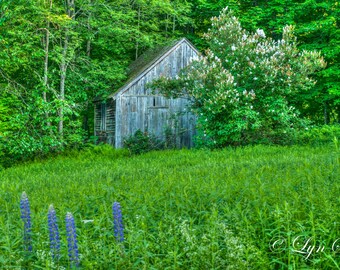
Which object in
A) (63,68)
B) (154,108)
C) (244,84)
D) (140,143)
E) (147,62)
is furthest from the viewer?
(147,62)

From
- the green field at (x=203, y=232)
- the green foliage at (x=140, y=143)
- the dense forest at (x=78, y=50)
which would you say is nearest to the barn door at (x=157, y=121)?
the green foliage at (x=140, y=143)

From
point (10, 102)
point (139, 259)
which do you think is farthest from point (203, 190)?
point (10, 102)

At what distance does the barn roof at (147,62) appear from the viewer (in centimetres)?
2336

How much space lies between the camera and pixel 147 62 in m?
25.2

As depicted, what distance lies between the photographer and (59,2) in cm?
2450

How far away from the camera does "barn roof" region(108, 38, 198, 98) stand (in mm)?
23364

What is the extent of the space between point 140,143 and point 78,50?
8.68 meters

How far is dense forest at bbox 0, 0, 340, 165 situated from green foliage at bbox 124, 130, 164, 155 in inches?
98.2

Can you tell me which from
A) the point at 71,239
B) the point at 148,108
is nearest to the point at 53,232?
the point at 71,239

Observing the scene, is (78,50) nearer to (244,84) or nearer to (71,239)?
(244,84)

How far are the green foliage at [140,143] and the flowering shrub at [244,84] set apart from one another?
3082mm

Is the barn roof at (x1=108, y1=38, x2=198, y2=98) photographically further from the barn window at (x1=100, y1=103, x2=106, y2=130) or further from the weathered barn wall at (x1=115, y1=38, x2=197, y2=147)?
the barn window at (x1=100, y1=103, x2=106, y2=130)

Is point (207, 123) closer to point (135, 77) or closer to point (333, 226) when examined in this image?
point (135, 77)

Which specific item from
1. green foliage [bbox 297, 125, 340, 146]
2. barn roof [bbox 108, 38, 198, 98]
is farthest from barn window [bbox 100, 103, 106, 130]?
green foliage [bbox 297, 125, 340, 146]
